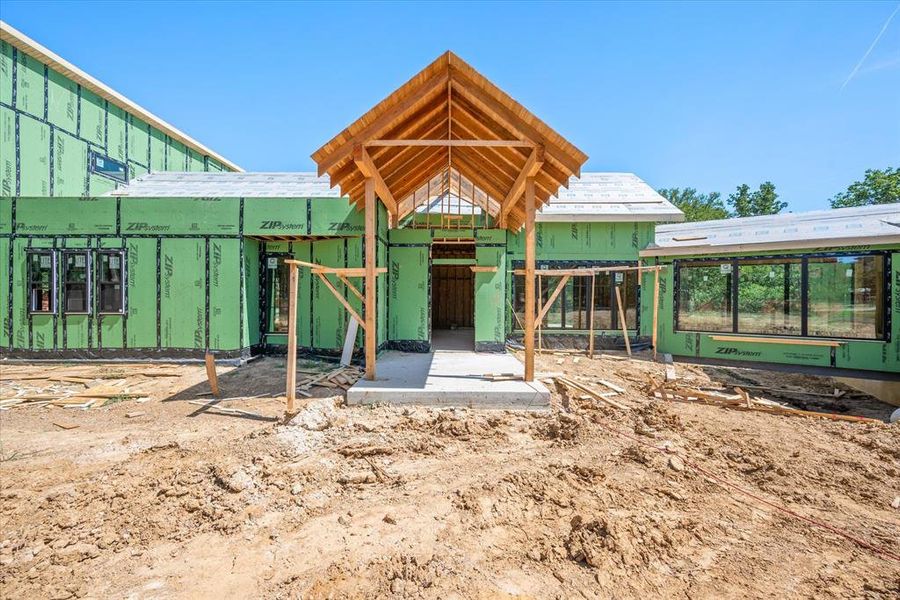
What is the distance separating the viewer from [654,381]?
8547 millimetres

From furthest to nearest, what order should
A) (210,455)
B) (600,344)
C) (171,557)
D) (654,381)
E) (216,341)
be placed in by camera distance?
(600,344) → (216,341) → (654,381) → (210,455) → (171,557)

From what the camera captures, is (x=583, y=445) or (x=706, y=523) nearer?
(x=706, y=523)

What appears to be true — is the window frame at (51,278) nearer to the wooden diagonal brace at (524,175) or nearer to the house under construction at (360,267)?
the house under construction at (360,267)

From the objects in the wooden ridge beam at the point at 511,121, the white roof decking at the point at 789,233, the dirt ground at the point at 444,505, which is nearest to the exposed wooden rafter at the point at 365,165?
the wooden ridge beam at the point at 511,121

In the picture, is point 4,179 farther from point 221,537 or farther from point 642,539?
point 642,539

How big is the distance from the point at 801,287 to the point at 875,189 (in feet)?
96.6

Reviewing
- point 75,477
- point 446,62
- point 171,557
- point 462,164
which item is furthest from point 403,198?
point 171,557

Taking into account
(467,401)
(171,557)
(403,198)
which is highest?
(403,198)

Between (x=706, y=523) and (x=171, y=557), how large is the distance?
4.21 metres

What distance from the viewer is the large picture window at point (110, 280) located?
33.5 feet

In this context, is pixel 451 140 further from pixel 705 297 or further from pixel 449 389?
pixel 705 297

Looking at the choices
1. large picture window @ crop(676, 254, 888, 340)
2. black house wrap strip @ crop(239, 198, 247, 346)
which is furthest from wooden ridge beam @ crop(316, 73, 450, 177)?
large picture window @ crop(676, 254, 888, 340)

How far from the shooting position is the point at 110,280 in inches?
403

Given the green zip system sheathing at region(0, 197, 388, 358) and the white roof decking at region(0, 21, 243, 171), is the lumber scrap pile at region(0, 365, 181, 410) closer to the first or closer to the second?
the green zip system sheathing at region(0, 197, 388, 358)
